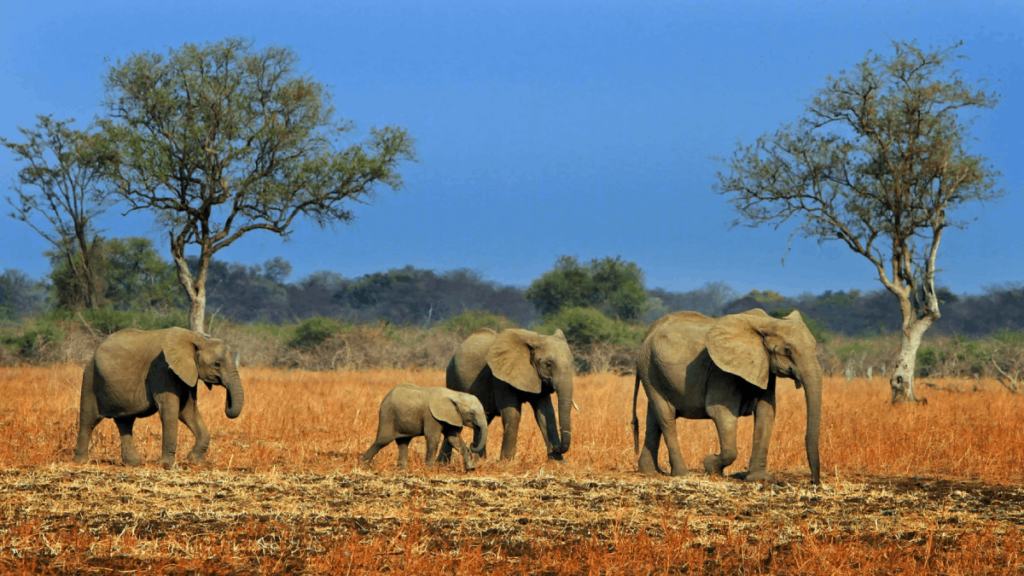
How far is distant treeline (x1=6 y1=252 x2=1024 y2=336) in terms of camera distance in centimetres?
7956

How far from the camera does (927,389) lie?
26.9 metres

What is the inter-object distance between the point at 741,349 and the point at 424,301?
8284cm

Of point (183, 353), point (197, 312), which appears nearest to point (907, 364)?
point (183, 353)

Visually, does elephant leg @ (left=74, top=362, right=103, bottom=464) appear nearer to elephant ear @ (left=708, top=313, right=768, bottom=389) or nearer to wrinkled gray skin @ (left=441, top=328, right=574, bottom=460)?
wrinkled gray skin @ (left=441, top=328, right=574, bottom=460)

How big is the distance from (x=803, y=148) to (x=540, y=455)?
16.3 m

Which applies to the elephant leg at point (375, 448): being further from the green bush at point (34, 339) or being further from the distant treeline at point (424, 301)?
the distant treeline at point (424, 301)

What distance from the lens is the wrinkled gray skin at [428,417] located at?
11.4m

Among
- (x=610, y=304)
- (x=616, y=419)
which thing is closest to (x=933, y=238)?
(x=616, y=419)

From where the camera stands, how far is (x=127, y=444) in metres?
11.3

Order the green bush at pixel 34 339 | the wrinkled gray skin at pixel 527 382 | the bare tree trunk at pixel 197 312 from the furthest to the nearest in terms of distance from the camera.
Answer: the green bush at pixel 34 339 < the bare tree trunk at pixel 197 312 < the wrinkled gray skin at pixel 527 382

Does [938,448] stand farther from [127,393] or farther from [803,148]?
[803,148]

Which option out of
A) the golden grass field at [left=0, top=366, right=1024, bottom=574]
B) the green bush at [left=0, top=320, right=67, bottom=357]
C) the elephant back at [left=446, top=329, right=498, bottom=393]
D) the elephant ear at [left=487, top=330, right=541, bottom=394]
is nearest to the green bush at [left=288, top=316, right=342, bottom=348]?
the green bush at [left=0, top=320, right=67, bottom=357]

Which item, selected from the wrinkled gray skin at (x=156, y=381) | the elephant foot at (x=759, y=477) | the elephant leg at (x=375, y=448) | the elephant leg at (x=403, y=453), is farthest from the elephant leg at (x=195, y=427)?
the elephant foot at (x=759, y=477)

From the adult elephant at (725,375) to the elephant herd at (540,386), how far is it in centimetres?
1
